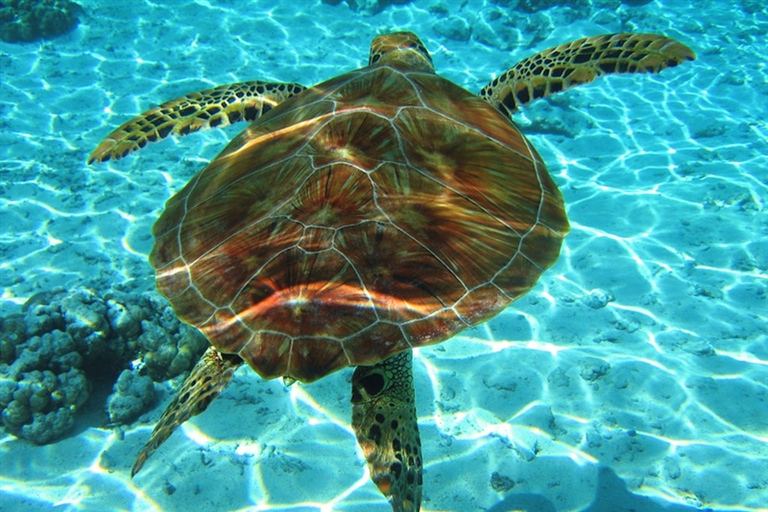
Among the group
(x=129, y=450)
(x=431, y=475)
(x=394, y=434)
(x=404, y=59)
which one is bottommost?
(x=431, y=475)

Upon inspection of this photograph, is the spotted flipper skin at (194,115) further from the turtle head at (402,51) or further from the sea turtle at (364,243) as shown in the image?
the sea turtle at (364,243)

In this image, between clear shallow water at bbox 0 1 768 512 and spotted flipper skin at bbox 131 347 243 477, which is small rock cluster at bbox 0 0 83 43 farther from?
spotted flipper skin at bbox 131 347 243 477

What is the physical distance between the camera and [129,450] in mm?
3760

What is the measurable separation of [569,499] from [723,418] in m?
1.71

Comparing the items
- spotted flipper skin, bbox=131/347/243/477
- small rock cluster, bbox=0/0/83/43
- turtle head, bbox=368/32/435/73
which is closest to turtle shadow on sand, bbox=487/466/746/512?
spotted flipper skin, bbox=131/347/243/477

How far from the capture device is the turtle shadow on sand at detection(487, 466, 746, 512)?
11.0ft

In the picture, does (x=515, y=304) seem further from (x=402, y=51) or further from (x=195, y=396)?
(x=195, y=396)

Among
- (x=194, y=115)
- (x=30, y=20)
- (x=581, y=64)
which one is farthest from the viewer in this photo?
(x=30, y=20)

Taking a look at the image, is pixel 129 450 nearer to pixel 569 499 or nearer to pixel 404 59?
pixel 569 499

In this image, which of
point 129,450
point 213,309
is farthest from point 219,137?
point 213,309

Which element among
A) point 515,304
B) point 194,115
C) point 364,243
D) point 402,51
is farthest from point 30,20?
point 364,243

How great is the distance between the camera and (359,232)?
7.60 feet

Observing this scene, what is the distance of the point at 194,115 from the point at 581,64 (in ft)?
11.7

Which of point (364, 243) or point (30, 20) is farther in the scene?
point (30, 20)
